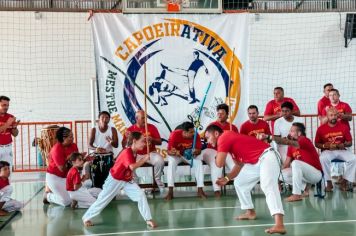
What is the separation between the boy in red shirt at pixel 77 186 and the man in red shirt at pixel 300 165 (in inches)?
126

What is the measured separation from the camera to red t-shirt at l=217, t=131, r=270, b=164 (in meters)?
6.67

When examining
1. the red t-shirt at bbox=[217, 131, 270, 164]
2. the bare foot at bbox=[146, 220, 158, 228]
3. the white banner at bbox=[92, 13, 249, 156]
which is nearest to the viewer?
the red t-shirt at bbox=[217, 131, 270, 164]

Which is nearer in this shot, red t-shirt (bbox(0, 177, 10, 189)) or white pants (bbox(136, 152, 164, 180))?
red t-shirt (bbox(0, 177, 10, 189))

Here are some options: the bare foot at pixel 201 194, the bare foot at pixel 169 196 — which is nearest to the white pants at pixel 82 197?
the bare foot at pixel 169 196

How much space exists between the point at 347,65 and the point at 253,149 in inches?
422

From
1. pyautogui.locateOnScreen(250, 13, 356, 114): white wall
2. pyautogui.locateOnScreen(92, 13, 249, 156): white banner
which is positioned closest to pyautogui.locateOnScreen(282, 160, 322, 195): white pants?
pyautogui.locateOnScreen(92, 13, 249, 156): white banner

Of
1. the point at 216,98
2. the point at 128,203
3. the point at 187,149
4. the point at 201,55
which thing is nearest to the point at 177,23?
the point at 201,55

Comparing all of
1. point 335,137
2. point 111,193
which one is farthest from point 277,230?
point 335,137

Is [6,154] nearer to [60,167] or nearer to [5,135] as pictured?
[5,135]

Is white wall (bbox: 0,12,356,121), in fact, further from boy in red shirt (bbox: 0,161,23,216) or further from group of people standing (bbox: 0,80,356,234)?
boy in red shirt (bbox: 0,161,23,216)

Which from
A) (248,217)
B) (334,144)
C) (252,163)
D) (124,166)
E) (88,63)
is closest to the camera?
(252,163)

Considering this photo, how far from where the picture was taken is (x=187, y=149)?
32.0 ft

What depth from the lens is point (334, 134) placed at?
9789 mm

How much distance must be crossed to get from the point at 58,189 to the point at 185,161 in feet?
7.62
